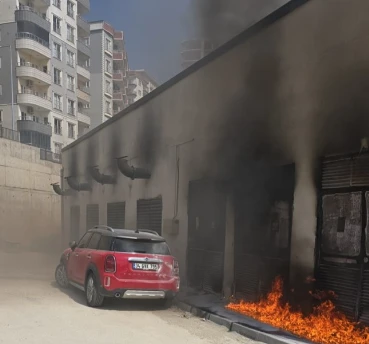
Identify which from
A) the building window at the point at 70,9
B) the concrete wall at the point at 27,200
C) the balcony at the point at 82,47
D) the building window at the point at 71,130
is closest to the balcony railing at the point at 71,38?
the balcony at the point at 82,47

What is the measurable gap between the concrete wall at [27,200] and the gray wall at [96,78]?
83.7ft

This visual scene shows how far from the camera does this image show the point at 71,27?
4947 cm

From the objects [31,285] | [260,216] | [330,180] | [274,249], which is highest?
[330,180]

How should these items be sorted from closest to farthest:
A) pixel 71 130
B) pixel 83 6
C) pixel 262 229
Result: 1. pixel 262 229
2. pixel 71 130
3. pixel 83 6

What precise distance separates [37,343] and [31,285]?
5712 mm

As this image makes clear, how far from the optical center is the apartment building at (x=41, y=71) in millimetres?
40875

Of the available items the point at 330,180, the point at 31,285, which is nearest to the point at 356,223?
the point at 330,180

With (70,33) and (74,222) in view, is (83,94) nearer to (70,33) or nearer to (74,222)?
(70,33)

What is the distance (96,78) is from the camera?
60406 mm

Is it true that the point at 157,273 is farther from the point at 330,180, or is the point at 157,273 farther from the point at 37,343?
the point at 330,180

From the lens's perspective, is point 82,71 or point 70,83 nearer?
point 70,83

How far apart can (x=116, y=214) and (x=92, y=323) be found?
9.47 meters

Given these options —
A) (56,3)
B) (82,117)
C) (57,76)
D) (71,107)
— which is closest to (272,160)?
(57,76)

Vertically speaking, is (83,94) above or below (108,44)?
below
